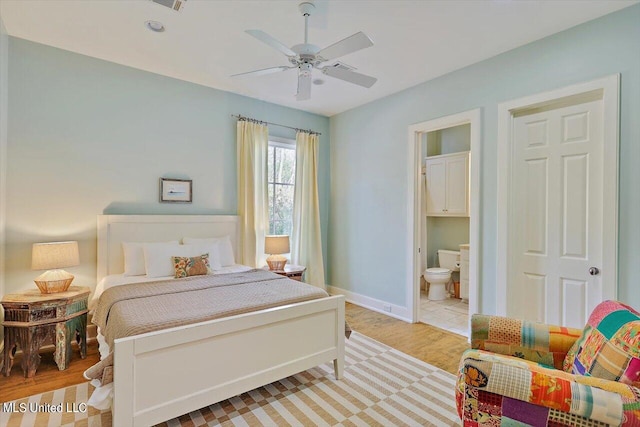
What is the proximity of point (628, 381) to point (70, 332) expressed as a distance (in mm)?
3683

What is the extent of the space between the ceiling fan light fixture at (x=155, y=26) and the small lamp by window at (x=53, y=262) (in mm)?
2042

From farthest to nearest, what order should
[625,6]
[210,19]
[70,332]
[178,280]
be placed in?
[178,280], [70,332], [210,19], [625,6]

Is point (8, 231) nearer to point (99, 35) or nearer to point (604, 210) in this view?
point (99, 35)

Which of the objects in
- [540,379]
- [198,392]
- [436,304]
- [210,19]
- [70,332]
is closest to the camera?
[540,379]

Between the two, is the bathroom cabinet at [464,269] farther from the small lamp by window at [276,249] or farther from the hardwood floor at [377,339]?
the small lamp by window at [276,249]

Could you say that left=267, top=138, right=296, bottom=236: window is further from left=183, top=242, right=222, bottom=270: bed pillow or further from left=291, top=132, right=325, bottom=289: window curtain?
left=183, top=242, right=222, bottom=270: bed pillow

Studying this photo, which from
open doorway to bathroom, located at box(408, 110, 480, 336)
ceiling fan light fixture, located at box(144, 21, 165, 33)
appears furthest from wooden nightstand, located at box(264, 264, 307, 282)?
ceiling fan light fixture, located at box(144, 21, 165, 33)

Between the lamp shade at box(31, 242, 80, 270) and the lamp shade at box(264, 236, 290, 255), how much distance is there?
6.41 ft

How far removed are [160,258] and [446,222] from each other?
14.2 ft

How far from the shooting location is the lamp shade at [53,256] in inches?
105

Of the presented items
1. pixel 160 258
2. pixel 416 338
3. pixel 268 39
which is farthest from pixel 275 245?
pixel 268 39

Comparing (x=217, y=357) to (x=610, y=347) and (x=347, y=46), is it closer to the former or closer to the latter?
(x=610, y=347)

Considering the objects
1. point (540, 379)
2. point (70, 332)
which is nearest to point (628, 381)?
point (540, 379)

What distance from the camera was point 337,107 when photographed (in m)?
4.71
